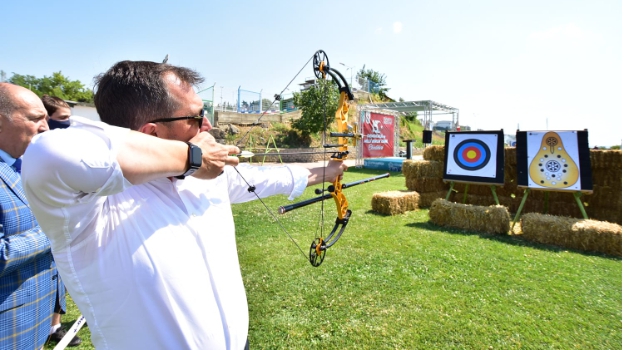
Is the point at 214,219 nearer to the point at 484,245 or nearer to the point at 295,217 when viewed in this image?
the point at 484,245

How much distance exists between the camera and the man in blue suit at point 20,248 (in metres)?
1.15

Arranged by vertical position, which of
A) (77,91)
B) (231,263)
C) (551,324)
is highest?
(77,91)

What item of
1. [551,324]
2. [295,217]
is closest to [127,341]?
[551,324]

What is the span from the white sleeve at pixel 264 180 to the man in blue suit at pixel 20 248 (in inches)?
28.6

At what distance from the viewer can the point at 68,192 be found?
0.54 meters

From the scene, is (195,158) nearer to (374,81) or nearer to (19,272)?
(19,272)

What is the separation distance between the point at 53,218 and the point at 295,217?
4456mm

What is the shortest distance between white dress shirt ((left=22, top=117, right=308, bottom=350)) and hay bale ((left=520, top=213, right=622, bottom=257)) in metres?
4.27

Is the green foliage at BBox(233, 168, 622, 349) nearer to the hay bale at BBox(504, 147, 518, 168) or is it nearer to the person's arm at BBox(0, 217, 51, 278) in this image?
the person's arm at BBox(0, 217, 51, 278)

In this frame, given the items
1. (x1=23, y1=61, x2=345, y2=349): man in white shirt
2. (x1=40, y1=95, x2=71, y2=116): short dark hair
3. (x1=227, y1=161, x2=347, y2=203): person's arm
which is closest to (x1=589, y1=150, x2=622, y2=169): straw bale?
(x1=227, y1=161, x2=347, y2=203): person's arm

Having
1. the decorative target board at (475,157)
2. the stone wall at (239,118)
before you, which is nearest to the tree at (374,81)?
the stone wall at (239,118)

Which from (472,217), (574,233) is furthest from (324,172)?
(574,233)

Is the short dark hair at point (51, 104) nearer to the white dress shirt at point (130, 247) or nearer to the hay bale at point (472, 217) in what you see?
the white dress shirt at point (130, 247)

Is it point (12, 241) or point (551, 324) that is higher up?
point (12, 241)
